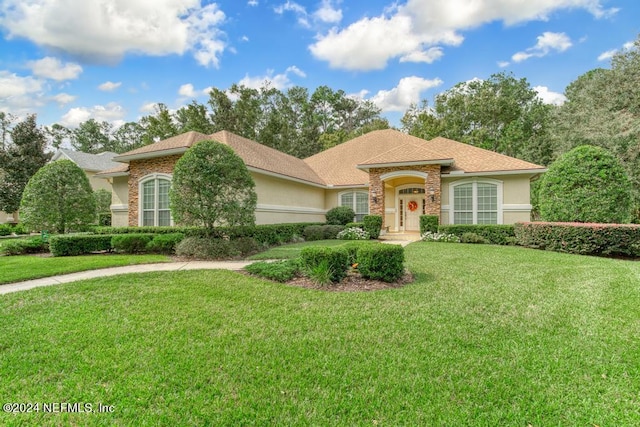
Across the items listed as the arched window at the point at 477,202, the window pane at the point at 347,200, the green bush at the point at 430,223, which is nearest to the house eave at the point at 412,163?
the arched window at the point at 477,202

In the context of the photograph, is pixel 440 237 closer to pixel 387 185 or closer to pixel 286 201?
pixel 387 185

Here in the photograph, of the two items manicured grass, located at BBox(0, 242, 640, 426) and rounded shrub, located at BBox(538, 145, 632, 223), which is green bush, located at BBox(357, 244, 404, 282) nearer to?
manicured grass, located at BBox(0, 242, 640, 426)

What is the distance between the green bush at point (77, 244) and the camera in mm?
9625

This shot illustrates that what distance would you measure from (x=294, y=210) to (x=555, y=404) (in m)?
14.9

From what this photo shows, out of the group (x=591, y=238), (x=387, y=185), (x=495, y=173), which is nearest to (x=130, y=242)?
(x=387, y=185)

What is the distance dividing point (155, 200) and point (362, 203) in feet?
38.3

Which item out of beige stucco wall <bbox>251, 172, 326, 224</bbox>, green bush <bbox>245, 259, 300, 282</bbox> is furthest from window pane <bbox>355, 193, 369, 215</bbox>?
green bush <bbox>245, 259, 300, 282</bbox>

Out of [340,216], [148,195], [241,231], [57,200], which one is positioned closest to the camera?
[241,231]

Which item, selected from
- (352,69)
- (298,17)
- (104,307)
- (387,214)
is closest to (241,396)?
(104,307)

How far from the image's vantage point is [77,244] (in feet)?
32.6

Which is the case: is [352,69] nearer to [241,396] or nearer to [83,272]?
[83,272]

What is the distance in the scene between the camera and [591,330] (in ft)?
12.9

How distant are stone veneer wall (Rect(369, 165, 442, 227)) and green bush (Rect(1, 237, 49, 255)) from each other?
1419 cm

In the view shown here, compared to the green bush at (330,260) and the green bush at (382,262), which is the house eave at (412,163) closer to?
the green bush at (382,262)
